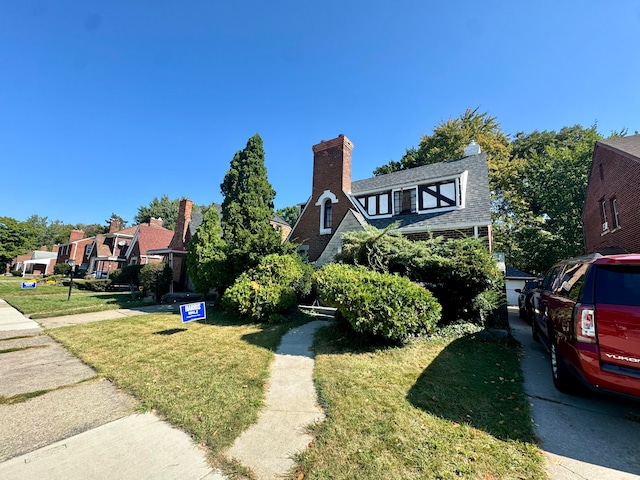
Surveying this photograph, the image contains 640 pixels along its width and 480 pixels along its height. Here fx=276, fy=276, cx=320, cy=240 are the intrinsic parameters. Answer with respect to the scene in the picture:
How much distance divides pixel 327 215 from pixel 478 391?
1268 cm

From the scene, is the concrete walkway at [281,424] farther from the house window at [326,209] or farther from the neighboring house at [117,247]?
the neighboring house at [117,247]

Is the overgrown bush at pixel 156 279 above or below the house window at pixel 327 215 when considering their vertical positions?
below

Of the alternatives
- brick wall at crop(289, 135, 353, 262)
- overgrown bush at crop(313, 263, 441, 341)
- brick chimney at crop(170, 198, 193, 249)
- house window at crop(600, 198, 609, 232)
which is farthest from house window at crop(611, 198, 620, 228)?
brick chimney at crop(170, 198, 193, 249)

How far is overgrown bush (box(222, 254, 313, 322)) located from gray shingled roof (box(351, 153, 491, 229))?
5.80 metres

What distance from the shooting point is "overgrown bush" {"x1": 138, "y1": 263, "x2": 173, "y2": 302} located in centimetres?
1531

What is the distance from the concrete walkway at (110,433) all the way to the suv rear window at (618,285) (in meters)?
3.73

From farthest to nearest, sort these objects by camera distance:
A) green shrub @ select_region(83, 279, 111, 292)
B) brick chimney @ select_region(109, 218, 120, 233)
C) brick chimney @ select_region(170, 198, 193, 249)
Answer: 1. brick chimney @ select_region(109, 218, 120, 233)
2. green shrub @ select_region(83, 279, 111, 292)
3. brick chimney @ select_region(170, 198, 193, 249)

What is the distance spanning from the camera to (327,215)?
16188mm

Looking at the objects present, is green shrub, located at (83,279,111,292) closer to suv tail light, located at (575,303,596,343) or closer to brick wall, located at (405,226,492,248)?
brick wall, located at (405,226,492,248)

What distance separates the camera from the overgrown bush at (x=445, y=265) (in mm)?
7652

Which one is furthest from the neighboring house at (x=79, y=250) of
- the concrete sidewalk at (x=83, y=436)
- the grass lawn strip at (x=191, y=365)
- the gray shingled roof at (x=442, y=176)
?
the concrete sidewalk at (x=83, y=436)

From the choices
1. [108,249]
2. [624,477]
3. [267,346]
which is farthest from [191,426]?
[108,249]

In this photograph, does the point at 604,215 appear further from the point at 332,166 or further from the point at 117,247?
the point at 117,247

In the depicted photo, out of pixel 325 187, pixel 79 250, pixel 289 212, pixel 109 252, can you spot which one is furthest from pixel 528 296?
pixel 79 250
